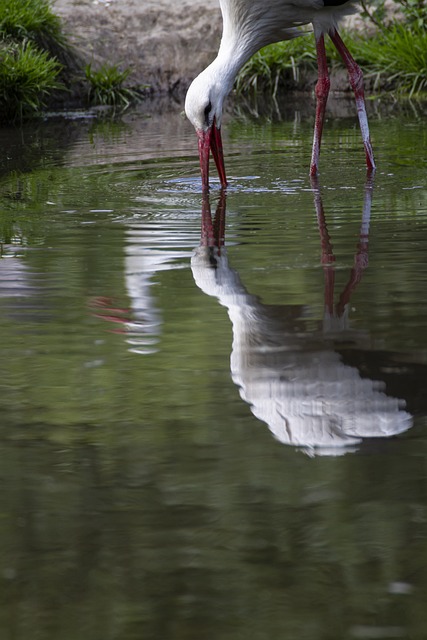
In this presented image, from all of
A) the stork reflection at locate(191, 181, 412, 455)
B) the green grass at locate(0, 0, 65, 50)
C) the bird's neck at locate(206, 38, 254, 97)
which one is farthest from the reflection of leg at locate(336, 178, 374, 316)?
the green grass at locate(0, 0, 65, 50)

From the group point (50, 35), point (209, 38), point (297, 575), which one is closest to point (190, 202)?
point (297, 575)

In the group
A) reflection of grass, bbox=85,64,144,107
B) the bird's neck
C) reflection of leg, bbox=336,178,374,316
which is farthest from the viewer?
reflection of grass, bbox=85,64,144,107

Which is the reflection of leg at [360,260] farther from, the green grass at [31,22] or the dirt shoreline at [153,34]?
the dirt shoreline at [153,34]

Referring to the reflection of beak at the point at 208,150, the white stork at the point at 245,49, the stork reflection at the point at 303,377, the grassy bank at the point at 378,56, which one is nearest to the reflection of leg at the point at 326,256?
the stork reflection at the point at 303,377

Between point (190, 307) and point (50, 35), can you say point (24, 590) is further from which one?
point (50, 35)

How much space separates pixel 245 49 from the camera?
7.09 meters

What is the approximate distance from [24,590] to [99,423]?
92cm

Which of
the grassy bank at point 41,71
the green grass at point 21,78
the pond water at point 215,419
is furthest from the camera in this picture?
the grassy bank at point 41,71

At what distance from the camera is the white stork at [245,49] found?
654 centimetres

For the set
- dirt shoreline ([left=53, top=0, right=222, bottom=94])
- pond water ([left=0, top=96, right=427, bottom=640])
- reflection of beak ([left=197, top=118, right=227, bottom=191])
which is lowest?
pond water ([left=0, top=96, right=427, bottom=640])

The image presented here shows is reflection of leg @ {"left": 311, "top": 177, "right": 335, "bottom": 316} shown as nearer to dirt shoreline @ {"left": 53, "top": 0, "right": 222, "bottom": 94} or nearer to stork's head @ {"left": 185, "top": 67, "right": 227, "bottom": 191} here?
stork's head @ {"left": 185, "top": 67, "right": 227, "bottom": 191}

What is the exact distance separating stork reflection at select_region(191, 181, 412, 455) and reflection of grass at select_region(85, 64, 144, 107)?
905 cm

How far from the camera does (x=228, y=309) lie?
12.9ft

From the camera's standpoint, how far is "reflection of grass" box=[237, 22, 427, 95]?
11.8 metres
